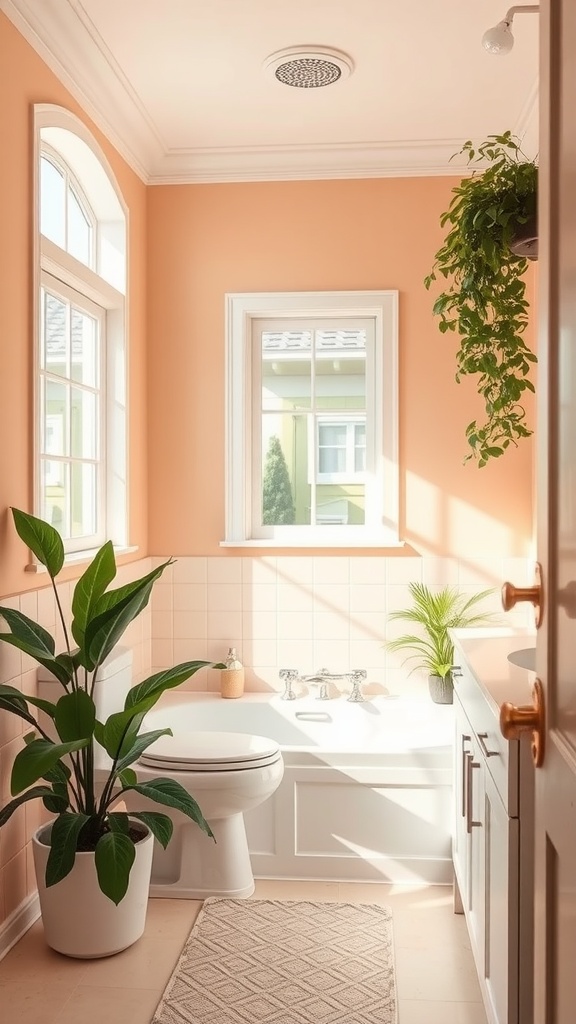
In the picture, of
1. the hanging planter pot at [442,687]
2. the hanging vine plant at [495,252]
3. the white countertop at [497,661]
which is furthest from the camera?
the hanging planter pot at [442,687]

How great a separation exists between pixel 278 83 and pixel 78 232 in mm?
921

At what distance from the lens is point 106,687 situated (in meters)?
2.95

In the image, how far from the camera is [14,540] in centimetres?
269

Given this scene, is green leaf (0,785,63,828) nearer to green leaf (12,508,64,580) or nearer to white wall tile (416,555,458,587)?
green leaf (12,508,64,580)

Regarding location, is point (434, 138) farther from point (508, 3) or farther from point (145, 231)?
point (145, 231)

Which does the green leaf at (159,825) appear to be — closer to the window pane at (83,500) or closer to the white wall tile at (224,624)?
the window pane at (83,500)

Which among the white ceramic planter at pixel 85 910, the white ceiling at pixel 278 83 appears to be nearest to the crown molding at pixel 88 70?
the white ceiling at pixel 278 83

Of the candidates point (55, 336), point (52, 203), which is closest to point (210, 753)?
point (55, 336)

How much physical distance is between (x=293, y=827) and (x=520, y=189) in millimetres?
2203

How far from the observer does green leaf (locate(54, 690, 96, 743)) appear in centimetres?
249

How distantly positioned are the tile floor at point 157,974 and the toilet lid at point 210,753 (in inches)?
18.3

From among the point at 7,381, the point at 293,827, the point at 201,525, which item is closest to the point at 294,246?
the point at 201,525

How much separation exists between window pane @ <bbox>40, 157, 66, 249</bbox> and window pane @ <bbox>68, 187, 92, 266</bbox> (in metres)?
0.07

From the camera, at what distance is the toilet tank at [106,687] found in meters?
2.82
